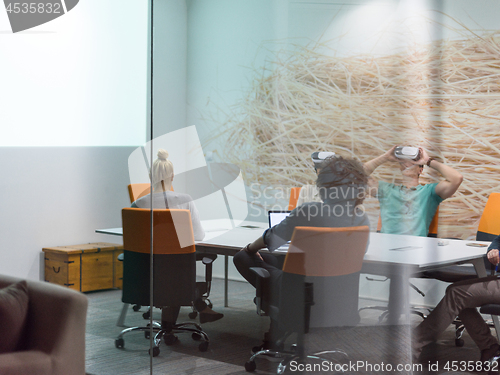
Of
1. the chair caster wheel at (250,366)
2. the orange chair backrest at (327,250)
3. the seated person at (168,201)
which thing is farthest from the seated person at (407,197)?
the seated person at (168,201)

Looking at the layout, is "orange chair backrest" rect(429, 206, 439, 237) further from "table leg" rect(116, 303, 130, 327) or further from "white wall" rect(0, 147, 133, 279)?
"white wall" rect(0, 147, 133, 279)

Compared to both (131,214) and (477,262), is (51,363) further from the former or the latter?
(477,262)

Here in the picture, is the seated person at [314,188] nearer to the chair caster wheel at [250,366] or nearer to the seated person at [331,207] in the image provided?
the seated person at [331,207]

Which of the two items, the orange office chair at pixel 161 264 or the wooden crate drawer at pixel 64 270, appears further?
the wooden crate drawer at pixel 64 270

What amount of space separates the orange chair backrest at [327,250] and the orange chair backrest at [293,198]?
0.38 feet

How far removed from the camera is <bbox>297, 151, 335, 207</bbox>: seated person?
93.4 inches

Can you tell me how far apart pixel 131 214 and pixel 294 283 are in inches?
48.8

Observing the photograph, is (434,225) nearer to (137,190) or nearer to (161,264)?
(161,264)

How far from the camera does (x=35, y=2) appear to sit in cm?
359

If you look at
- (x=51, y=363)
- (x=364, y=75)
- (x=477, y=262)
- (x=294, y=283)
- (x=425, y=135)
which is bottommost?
(x=51, y=363)

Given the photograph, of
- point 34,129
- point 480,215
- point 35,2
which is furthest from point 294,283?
point 35,2

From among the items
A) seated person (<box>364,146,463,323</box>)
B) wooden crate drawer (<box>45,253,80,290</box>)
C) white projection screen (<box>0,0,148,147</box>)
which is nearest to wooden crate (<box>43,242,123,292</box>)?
wooden crate drawer (<box>45,253,80,290</box>)

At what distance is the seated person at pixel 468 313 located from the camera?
2.21 metres

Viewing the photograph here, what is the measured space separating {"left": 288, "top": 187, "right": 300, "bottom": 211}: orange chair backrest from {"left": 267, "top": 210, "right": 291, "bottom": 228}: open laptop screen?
0.11 feet
